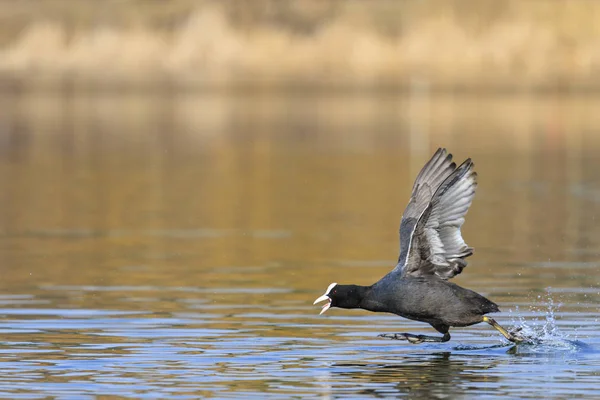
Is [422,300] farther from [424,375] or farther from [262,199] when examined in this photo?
[262,199]

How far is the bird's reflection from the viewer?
1645 cm

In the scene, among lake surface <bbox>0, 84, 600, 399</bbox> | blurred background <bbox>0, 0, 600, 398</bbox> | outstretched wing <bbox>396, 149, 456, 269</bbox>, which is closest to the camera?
lake surface <bbox>0, 84, 600, 399</bbox>

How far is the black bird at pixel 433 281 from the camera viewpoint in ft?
60.9

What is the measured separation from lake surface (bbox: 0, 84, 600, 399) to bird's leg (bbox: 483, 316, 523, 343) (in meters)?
0.12

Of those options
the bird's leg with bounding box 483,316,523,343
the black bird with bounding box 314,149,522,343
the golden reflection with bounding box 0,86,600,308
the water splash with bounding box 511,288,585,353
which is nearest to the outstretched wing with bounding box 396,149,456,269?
the black bird with bounding box 314,149,522,343

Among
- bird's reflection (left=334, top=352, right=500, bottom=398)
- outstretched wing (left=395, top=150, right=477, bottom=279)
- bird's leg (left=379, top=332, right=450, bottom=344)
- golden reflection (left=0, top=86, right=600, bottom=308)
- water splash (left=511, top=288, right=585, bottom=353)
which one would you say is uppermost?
outstretched wing (left=395, top=150, right=477, bottom=279)

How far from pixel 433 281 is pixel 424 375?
1615mm

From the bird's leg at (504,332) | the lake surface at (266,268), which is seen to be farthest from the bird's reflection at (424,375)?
the bird's leg at (504,332)

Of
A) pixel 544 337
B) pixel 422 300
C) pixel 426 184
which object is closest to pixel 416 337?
pixel 422 300

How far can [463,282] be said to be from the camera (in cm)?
2470

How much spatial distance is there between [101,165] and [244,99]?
10200cm

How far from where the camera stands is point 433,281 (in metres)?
18.7

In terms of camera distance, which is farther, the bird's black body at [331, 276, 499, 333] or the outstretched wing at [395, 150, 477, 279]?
the outstretched wing at [395, 150, 477, 279]

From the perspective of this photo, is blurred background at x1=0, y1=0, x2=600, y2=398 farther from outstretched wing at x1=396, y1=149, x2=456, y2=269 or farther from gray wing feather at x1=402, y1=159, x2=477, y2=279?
outstretched wing at x1=396, y1=149, x2=456, y2=269
